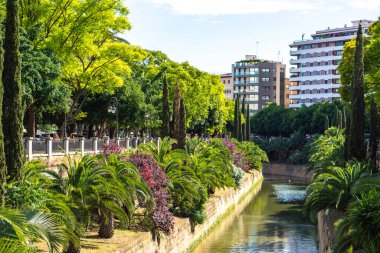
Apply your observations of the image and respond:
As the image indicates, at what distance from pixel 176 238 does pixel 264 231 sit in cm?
1164

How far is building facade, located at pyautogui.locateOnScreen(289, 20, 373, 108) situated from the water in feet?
298

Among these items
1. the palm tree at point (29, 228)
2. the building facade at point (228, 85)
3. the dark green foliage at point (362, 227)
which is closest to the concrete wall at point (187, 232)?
the palm tree at point (29, 228)

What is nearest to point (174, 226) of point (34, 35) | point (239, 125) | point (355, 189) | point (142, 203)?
point (142, 203)

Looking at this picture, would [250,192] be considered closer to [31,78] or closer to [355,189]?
[31,78]

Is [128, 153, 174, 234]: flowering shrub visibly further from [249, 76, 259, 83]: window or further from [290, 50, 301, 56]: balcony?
[249, 76, 259, 83]: window

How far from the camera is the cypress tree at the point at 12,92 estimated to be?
17766mm

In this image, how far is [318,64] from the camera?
14200cm

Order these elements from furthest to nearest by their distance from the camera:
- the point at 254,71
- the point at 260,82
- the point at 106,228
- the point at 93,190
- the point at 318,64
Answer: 1. the point at 254,71
2. the point at 260,82
3. the point at 318,64
4. the point at 106,228
5. the point at 93,190

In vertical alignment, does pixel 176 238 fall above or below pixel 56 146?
below

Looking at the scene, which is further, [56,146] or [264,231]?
[264,231]

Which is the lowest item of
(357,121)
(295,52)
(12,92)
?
(357,121)

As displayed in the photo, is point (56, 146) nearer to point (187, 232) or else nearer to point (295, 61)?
point (187, 232)

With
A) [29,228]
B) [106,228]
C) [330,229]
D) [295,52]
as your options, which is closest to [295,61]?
[295,52]

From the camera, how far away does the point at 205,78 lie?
8169cm
